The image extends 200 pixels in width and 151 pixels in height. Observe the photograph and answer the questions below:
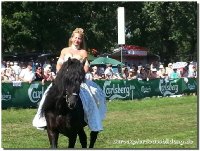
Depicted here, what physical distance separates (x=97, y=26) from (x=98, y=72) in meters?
4.02

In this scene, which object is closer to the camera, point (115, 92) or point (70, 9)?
point (70, 9)

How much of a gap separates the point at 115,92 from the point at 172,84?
4634 millimetres

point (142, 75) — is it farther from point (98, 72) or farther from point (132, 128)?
point (132, 128)

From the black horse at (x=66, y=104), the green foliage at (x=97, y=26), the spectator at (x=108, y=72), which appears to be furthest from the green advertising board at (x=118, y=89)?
the black horse at (x=66, y=104)

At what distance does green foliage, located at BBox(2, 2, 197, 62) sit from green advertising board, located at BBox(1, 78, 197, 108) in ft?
7.97

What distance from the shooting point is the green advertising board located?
19203 millimetres

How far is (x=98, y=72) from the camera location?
23594 millimetres

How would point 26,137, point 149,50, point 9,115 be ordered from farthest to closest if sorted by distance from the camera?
point 149,50 → point 9,115 → point 26,137

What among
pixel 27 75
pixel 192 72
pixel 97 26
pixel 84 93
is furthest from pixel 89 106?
pixel 192 72

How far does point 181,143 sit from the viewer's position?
1052cm

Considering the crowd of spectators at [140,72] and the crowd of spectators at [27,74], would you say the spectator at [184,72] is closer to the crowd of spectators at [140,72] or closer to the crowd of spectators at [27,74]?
the crowd of spectators at [140,72]

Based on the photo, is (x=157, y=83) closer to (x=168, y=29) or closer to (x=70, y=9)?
(x=168, y=29)

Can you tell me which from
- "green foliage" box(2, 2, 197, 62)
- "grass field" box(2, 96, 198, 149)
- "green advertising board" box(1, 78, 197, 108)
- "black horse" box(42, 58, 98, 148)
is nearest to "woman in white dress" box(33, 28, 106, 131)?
"black horse" box(42, 58, 98, 148)

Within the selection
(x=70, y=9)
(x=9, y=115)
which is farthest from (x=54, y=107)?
(x=70, y=9)
